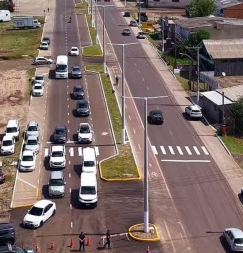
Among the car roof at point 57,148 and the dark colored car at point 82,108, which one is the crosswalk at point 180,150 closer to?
the car roof at point 57,148

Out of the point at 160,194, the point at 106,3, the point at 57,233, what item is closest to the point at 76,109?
the point at 160,194

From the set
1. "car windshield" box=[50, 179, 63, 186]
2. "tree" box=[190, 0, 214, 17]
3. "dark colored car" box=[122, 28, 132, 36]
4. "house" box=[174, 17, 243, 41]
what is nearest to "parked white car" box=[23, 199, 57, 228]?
"car windshield" box=[50, 179, 63, 186]

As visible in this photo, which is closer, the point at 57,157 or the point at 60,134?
the point at 57,157

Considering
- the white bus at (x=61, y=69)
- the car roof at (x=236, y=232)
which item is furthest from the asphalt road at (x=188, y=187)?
the white bus at (x=61, y=69)

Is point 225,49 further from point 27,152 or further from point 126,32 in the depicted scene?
point 27,152

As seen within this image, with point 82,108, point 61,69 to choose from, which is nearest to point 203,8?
point 61,69
